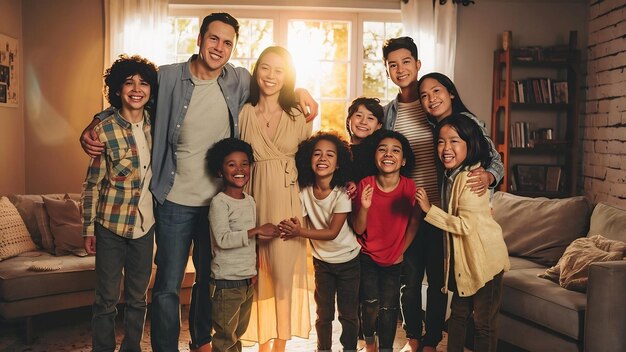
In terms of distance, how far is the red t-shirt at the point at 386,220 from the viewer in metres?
2.64

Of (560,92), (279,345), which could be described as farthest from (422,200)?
(560,92)

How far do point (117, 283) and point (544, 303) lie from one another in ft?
6.72

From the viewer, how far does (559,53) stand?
5.13 m

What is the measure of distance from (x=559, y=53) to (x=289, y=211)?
362 centimetres

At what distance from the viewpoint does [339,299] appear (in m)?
2.62

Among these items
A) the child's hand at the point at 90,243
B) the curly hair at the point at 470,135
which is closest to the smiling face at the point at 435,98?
the curly hair at the point at 470,135

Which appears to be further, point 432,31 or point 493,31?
point 493,31

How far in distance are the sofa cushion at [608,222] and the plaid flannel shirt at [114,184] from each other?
2.49 m

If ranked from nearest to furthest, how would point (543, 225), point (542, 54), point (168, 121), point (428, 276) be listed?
1. point (168, 121)
2. point (428, 276)
3. point (543, 225)
4. point (542, 54)

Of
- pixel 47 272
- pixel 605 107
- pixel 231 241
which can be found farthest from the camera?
pixel 605 107

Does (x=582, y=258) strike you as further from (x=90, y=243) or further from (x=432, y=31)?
(x=432, y=31)

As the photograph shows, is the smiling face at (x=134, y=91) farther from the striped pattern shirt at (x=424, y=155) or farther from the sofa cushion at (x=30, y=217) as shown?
the sofa cushion at (x=30, y=217)

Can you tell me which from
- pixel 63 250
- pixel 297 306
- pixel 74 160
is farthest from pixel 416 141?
pixel 74 160

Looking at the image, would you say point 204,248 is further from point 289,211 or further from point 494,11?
point 494,11
